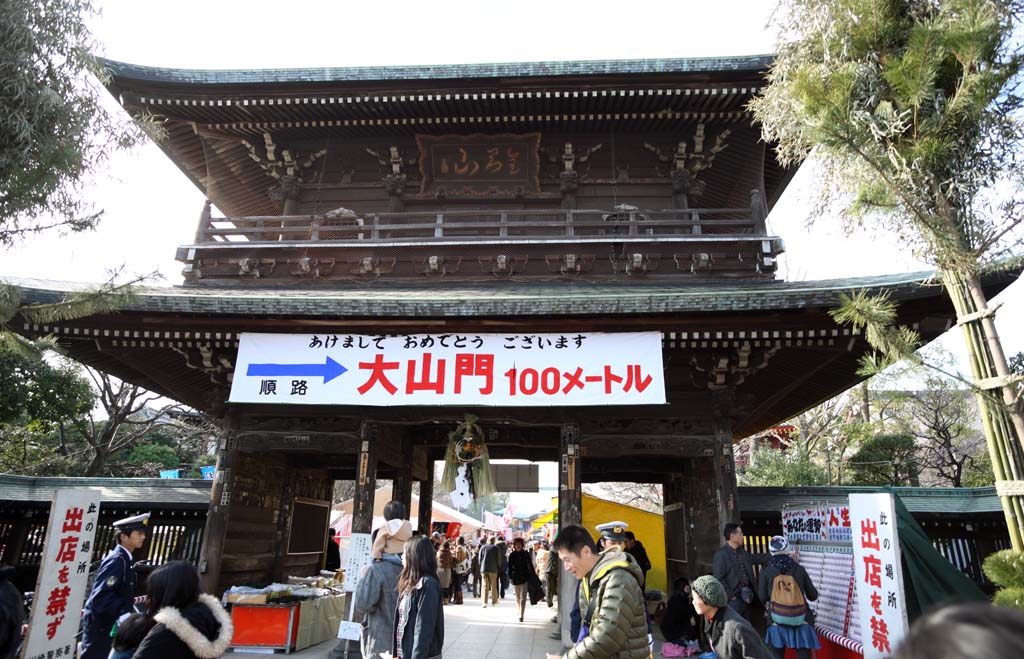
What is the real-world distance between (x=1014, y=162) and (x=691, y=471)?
7026 millimetres

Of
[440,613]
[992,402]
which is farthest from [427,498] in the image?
[992,402]

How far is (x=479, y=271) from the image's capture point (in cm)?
1075

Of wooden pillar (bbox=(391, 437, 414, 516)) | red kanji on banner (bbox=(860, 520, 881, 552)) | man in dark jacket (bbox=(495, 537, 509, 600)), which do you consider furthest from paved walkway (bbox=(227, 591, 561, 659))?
red kanji on banner (bbox=(860, 520, 881, 552))

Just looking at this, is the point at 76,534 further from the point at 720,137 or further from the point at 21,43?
the point at 720,137

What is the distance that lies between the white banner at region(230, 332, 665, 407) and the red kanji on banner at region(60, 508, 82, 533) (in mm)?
2349

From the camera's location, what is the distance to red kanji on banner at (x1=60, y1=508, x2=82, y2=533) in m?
6.32

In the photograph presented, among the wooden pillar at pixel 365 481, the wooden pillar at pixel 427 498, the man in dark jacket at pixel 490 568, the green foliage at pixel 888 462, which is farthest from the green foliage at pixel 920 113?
the green foliage at pixel 888 462

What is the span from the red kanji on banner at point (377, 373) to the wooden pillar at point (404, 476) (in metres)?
3.20

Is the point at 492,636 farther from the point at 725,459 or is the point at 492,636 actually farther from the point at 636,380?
the point at 636,380

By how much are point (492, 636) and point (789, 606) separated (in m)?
5.37

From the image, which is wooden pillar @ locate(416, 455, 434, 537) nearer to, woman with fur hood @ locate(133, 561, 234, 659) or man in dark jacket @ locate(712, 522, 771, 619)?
man in dark jacket @ locate(712, 522, 771, 619)

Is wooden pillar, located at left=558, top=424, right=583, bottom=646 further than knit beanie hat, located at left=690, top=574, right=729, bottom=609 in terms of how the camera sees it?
Yes

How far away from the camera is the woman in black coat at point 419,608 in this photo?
3.88 meters

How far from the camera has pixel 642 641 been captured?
10.9 feet
